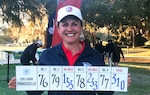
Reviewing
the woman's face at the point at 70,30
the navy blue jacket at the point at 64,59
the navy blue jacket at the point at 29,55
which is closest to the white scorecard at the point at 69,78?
the navy blue jacket at the point at 64,59

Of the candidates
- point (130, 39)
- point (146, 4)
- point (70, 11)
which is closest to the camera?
point (70, 11)

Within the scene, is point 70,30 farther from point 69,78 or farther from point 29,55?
point 29,55

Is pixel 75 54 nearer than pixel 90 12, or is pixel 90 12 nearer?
pixel 75 54

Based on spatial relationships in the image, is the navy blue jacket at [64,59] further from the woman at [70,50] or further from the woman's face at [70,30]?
the woman's face at [70,30]

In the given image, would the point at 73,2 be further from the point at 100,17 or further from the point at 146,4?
the point at 100,17

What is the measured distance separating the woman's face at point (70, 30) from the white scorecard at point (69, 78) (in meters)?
0.25

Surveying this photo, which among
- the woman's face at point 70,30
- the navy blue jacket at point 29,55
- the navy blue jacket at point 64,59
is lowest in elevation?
the navy blue jacket at point 29,55

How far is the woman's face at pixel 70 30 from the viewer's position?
310cm

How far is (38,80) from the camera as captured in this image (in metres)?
3.14

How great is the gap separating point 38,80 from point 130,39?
51.9 m

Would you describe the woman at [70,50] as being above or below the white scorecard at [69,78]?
above

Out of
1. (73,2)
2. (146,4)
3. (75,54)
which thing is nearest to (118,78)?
(75,54)

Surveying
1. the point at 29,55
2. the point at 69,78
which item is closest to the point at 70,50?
the point at 69,78

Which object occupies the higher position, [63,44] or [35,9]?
[35,9]
